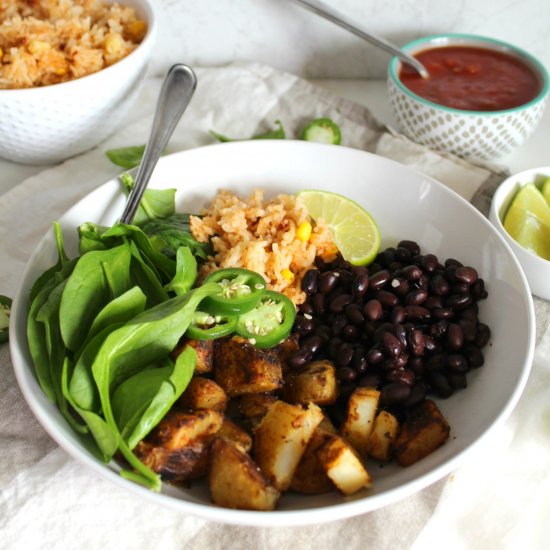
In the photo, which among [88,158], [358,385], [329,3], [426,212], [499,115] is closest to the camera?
[358,385]

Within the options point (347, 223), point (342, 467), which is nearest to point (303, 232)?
point (347, 223)

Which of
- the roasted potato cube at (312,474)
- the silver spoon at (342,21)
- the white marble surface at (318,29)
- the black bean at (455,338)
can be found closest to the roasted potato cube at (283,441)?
the roasted potato cube at (312,474)

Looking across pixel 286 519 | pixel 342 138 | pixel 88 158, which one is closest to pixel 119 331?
pixel 286 519

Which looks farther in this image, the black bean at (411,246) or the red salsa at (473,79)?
the red salsa at (473,79)

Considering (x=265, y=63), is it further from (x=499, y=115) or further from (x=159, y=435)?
(x=159, y=435)

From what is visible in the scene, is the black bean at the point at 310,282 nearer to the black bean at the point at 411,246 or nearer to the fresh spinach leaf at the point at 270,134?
the black bean at the point at 411,246
